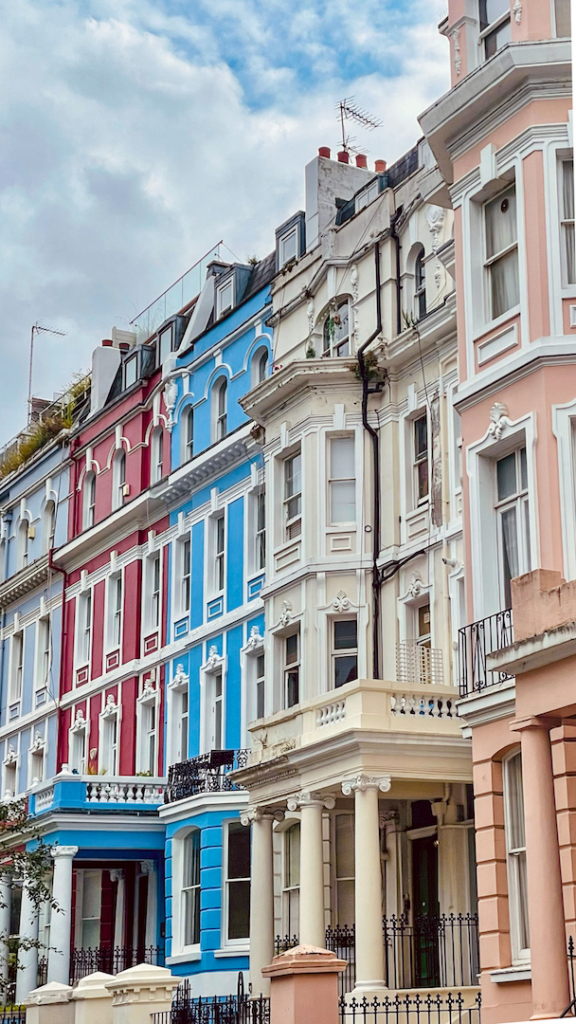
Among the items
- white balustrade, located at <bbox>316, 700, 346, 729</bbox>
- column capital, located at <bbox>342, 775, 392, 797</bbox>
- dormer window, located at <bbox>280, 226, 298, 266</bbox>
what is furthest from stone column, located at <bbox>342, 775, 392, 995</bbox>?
dormer window, located at <bbox>280, 226, 298, 266</bbox>

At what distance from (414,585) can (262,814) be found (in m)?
4.69

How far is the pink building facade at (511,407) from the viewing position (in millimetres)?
15961

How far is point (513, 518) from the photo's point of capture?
1834 centimetres

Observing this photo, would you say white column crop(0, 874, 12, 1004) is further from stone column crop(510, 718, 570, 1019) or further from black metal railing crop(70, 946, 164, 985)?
stone column crop(510, 718, 570, 1019)

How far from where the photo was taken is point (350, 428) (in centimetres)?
2750

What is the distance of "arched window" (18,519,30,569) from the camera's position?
44.5 meters

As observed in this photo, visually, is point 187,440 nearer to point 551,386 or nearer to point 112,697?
point 112,697

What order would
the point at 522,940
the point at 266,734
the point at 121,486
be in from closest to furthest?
1. the point at 522,940
2. the point at 266,734
3. the point at 121,486

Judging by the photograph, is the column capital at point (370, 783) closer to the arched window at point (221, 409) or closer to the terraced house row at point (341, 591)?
the terraced house row at point (341, 591)

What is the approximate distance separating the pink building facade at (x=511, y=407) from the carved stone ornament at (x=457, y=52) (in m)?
0.02

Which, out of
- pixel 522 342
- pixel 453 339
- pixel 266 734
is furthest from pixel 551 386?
pixel 266 734

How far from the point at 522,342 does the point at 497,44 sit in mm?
4552

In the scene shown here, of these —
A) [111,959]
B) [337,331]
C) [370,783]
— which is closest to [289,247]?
[337,331]

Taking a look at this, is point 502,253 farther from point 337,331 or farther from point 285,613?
point 285,613
